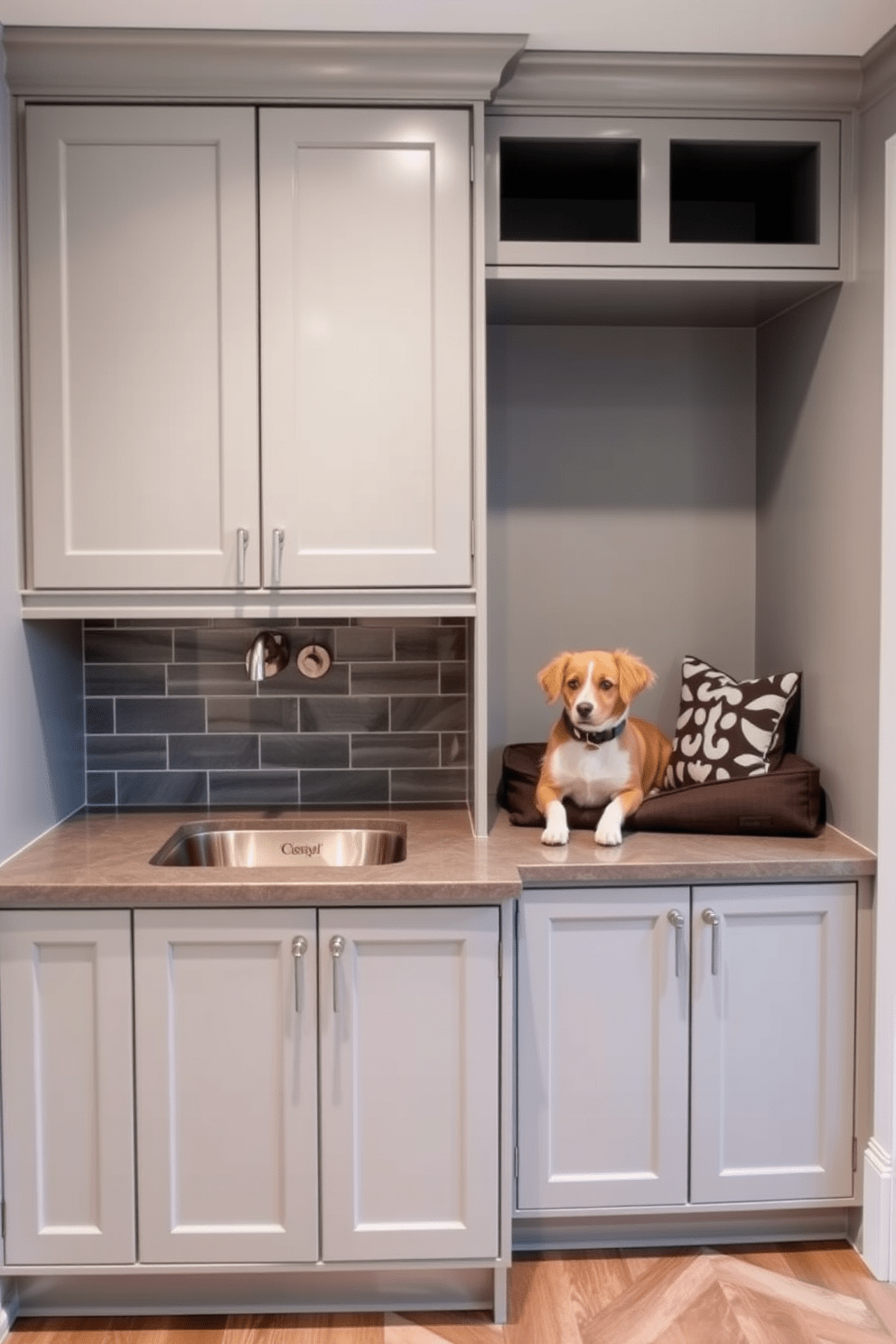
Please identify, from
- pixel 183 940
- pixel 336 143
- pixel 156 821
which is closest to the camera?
pixel 183 940

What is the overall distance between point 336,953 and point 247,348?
3.86 feet

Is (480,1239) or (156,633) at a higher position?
(156,633)

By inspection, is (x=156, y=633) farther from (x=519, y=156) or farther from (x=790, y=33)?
(x=790, y=33)

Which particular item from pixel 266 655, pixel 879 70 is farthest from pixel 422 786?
pixel 879 70

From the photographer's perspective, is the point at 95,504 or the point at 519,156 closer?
the point at 95,504

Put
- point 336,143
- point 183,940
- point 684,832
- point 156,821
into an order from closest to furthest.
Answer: point 183,940 < point 336,143 < point 684,832 < point 156,821

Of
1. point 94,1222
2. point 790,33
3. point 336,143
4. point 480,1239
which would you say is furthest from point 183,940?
point 790,33

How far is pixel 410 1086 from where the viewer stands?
2.12 meters

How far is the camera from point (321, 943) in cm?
209

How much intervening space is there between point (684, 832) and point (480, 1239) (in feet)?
2.90

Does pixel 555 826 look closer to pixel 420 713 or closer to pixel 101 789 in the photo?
pixel 420 713

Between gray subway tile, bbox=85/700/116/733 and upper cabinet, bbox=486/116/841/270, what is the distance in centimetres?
135

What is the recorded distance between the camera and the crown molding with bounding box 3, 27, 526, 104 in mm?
2180

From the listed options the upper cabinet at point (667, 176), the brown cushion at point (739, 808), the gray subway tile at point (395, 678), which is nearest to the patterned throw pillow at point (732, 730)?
the brown cushion at point (739, 808)
